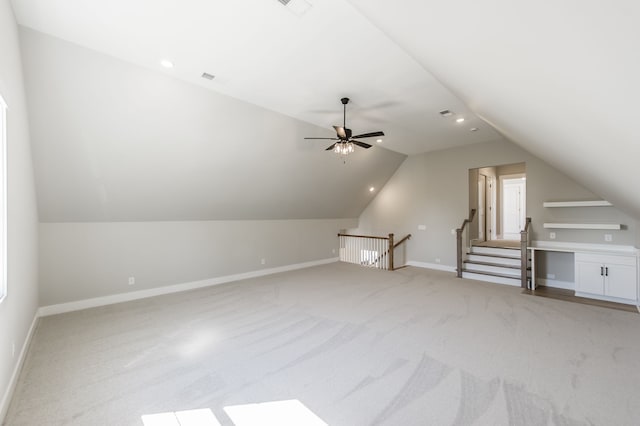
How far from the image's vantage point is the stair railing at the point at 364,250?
8.53 meters

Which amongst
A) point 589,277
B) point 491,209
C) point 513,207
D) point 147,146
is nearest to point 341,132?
point 147,146

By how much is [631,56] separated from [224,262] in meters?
6.69

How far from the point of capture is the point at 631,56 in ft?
2.97

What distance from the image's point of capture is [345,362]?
2980mm

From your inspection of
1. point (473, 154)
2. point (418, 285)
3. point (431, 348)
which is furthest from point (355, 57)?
point (473, 154)

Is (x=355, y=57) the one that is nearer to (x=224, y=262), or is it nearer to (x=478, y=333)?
(x=478, y=333)

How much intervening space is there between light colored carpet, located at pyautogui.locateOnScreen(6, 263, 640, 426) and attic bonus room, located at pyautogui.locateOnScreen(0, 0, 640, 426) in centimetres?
3

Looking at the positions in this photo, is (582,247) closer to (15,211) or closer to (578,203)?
(578,203)

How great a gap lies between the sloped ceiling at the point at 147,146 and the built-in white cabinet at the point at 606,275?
5.04 m

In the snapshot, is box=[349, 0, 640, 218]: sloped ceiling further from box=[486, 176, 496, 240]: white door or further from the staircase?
box=[486, 176, 496, 240]: white door

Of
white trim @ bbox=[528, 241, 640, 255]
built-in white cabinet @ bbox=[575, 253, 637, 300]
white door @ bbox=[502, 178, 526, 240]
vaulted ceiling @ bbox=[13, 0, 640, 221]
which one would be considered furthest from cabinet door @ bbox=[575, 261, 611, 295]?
white door @ bbox=[502, 178, 526, 240]

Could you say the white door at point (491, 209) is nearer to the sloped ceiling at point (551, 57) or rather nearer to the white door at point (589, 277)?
the white door at point (589, 277)

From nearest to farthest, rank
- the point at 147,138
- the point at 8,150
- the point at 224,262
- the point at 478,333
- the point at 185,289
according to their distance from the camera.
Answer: the point at 8,150, the point at 478,333, the point at 147,138, the point at 185,289, the point at 224,262

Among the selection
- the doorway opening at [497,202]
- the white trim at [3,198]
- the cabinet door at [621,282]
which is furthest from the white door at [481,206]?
the white trim at [3,198]
